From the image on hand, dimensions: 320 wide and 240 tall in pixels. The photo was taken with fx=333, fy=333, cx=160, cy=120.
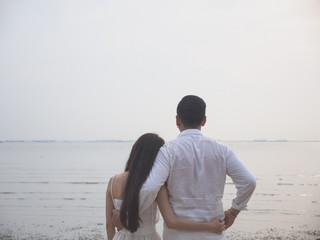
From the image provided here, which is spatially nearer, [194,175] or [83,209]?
[194,175]

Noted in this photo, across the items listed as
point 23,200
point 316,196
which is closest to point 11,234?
point 23,200

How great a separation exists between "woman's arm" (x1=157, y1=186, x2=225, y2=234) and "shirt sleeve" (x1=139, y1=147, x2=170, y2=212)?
0.08 m

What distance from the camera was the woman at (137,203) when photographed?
2.59 meters

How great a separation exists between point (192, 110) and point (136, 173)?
2.25 ft

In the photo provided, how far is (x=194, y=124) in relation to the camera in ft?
8.71

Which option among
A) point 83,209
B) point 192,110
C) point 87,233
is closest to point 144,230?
point 192,110

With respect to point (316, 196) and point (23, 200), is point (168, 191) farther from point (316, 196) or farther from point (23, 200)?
point (316, 196)

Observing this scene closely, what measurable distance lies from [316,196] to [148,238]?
1505 centimetres

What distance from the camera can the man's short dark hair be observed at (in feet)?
8.59

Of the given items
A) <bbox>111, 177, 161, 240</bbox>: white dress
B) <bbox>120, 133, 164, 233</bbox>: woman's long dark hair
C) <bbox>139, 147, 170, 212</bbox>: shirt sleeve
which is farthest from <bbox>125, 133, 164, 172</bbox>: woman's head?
<bbox>111, 177, 161, 240</bbox>: white dress

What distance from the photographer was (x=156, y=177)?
2.53m

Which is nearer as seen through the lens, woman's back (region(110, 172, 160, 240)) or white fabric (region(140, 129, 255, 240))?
white fabric (region(140, 129, 255, 240))

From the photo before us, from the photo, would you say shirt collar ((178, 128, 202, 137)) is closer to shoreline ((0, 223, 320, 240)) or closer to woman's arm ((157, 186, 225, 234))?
woman's arm ((157, 186, 225, 234))

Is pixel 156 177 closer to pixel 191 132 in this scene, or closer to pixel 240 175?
pixel 191 132
